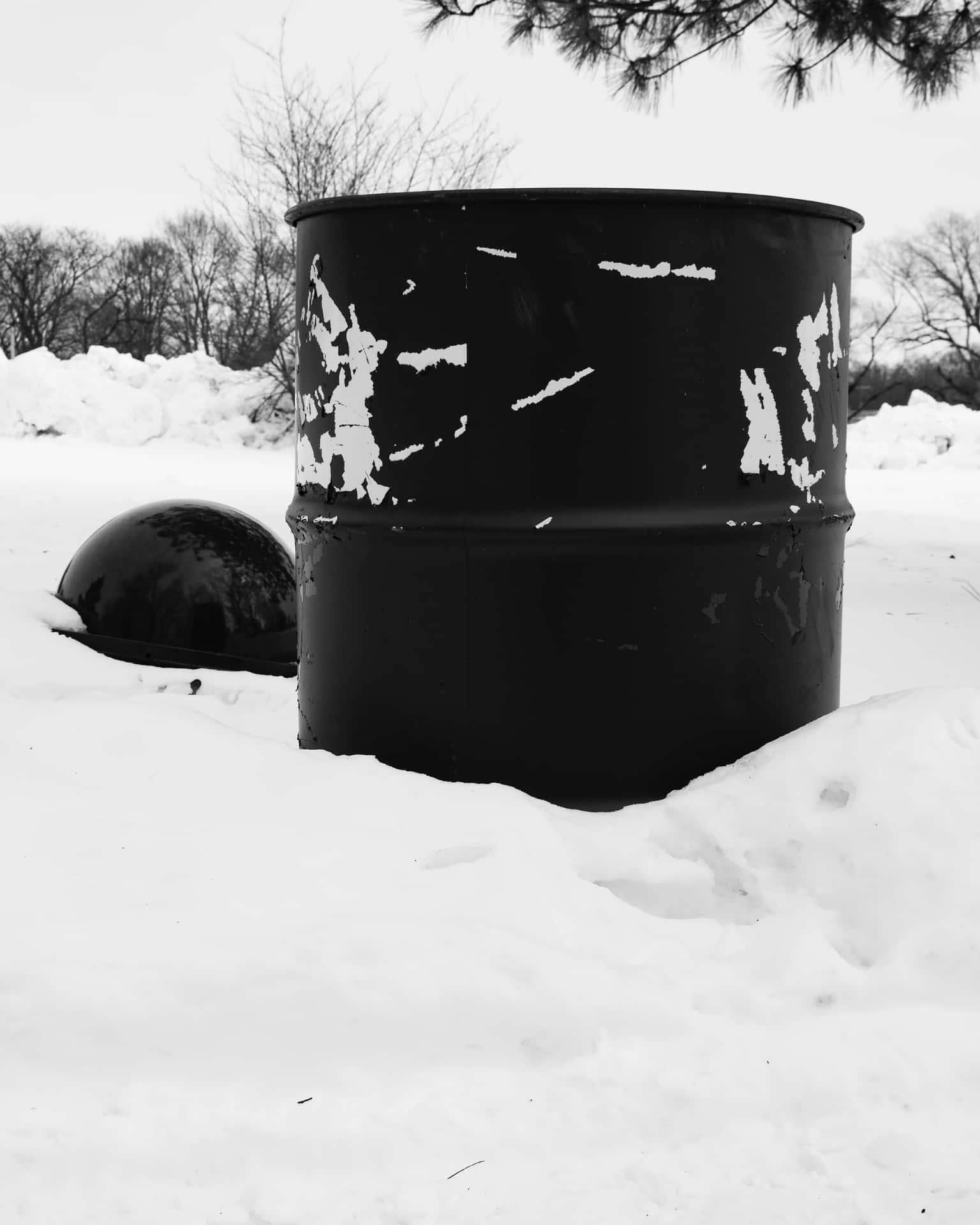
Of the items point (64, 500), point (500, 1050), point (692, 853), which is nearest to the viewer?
point (500, 1050)

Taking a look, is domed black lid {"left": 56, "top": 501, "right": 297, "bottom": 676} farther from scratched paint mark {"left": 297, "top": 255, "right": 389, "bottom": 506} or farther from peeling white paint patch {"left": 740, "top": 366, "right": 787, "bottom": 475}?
peeling white paint patch {"left": 740, "top": 366, "right": 787, "bottom": 475}

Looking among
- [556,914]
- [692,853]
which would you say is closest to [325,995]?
[556,914]

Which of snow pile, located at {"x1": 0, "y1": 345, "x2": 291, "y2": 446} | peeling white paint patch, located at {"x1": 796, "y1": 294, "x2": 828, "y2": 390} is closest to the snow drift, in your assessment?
snow pile, located at {"x1": 0, "y1": 345, "x2": 291, "y2": 446}

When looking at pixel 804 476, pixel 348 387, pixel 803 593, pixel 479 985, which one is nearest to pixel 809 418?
pixel 804 476

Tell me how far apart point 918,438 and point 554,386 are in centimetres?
1671

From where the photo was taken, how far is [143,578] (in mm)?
4582

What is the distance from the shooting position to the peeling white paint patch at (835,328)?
2.73 meters

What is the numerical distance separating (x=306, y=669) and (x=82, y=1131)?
4.30ft

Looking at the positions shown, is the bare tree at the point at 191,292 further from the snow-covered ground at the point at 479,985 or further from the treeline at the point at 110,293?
the snow-covered ground at the point at 479,985

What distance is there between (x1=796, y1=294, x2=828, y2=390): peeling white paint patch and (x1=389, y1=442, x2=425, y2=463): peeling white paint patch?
2.55ft

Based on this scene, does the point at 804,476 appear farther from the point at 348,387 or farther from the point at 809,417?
the point at 348,387

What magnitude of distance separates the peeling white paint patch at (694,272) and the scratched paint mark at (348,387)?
1.86ft

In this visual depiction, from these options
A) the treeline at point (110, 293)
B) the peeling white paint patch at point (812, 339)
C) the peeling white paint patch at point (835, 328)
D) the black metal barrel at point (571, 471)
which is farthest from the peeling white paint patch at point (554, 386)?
the treeline at point (110, 293)

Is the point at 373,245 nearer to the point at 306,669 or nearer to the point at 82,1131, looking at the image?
the point at 306,669
